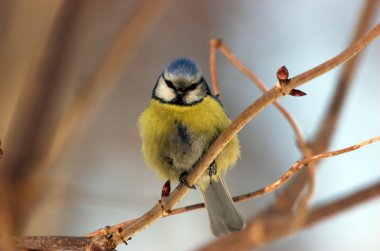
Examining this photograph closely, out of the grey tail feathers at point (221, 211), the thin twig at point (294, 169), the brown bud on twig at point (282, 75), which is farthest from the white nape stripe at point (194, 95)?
the brown bud on twig at point (282, 75)

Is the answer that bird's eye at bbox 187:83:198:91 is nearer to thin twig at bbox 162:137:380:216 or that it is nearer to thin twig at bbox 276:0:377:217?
thin twig at bbox 276:0:377:217

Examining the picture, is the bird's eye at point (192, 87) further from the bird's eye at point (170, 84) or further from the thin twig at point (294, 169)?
the thin twig at point (294, 169)

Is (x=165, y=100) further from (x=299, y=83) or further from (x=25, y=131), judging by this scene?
(x=299, y=83)

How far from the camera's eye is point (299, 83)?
3.40 ft

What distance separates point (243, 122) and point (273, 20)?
7.77 ft

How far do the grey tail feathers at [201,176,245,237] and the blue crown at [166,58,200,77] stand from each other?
0.43m

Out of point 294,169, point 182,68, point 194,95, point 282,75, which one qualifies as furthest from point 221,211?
point 282,75

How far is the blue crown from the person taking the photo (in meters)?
1.96

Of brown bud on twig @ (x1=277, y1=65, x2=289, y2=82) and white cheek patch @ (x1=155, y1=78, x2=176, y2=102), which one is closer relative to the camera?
brown bud on twig @ (x1=277, y1=65, x2=289, y2=82)

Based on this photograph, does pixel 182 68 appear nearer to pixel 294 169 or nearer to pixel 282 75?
pixel 294 169

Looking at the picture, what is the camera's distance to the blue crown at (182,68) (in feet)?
6.43

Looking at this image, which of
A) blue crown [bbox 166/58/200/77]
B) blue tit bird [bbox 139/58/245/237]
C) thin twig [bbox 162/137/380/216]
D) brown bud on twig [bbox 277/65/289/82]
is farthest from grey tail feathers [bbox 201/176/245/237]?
brown bud on twig [bbox 277/65/289/82]

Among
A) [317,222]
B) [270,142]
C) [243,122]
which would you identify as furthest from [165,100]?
[270,142]

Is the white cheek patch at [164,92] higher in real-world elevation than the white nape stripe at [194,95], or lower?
higher
